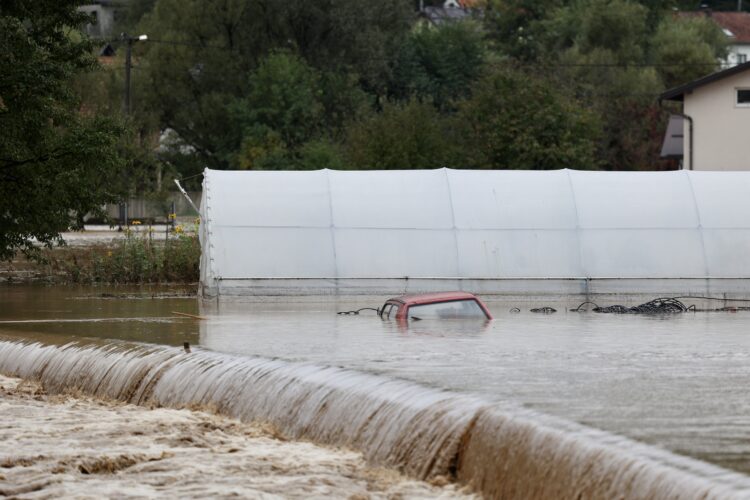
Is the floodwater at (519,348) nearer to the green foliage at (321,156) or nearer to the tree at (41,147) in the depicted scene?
the tree at (41,147)

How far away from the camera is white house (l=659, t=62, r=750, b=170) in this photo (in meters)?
53.5

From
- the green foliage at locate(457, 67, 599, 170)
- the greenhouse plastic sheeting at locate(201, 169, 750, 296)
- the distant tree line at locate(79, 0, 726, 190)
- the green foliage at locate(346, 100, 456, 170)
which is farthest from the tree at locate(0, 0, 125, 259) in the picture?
the green foliage at locate(457, 67, 599, 170)

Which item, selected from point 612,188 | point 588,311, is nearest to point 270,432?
point 588,311

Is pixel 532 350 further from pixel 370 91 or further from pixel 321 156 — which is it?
pixel 370 91

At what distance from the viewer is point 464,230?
36.1 m

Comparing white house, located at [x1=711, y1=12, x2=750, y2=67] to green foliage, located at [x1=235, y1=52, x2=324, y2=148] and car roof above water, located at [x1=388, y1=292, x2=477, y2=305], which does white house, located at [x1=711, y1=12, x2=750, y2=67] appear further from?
car roof above water, located at [x1=388, y1=292, x2=477, y2=305]

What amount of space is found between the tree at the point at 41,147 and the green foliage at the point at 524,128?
33452 mm

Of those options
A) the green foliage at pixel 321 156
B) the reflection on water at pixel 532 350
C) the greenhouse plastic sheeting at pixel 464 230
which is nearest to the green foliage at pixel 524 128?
the green foliage at pixel 321 156

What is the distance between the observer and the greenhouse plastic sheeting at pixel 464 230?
34.9 meters

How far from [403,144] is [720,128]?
14223mm

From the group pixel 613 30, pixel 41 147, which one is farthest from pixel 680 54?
pixel 41 147

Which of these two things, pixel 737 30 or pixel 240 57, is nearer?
pixel 240 57

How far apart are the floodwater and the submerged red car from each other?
49 cm

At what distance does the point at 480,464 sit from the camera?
1341 centimetres
